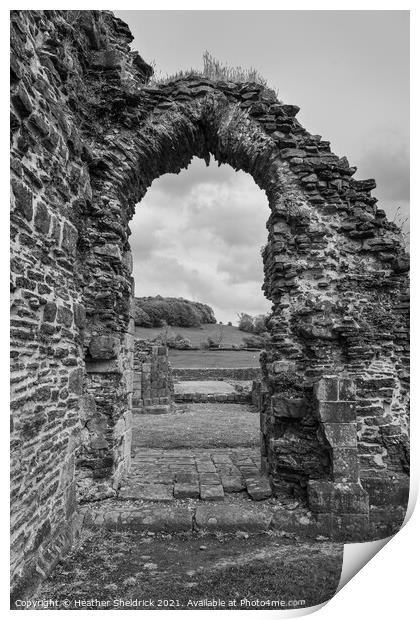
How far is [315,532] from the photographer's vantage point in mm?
4281

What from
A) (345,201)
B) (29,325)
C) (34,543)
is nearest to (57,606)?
(34,543)

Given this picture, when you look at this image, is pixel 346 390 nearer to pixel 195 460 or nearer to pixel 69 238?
pixel 195 460

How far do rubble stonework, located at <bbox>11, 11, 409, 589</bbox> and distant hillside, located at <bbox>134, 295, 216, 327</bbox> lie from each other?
33349 mm

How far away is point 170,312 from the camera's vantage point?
148 feet

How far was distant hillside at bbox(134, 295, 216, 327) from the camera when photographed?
134 feet

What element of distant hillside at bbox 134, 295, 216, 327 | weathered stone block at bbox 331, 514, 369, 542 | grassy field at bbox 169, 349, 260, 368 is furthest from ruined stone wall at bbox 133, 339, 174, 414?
distant hillside at bbox 134, 295, 216, 327

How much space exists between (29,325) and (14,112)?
1664 millimetres

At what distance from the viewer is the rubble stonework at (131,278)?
382 cm

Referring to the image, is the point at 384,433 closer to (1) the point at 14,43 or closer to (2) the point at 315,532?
(2) the point at 315,532

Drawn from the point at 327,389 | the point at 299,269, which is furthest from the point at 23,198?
the point at 327,389

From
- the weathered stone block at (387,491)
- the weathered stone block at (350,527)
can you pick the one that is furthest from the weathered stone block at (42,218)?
the weathered stone block at (387,491)

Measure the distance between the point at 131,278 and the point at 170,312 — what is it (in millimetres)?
39293

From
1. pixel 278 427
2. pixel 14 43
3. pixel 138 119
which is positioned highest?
pixel 138 119

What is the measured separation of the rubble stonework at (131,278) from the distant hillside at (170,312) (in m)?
33.3
